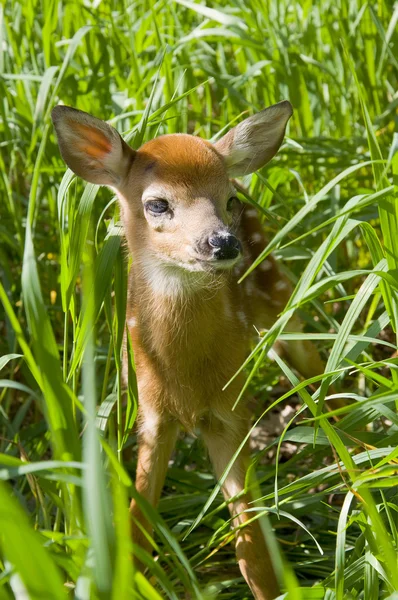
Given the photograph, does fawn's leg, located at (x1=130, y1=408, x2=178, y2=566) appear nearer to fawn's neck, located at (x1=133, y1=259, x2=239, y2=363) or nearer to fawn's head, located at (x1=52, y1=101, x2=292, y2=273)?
fawn's neck, located at (x1=133, y1=259, x2=239, y2=363)

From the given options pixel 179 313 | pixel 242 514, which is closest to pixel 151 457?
pixel 242 514

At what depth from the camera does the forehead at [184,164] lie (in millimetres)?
2748

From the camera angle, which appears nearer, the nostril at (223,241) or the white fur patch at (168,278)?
the nostril at (223,241)

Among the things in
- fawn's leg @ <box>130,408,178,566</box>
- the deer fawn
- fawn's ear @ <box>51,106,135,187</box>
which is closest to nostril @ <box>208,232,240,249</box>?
the deer fawn

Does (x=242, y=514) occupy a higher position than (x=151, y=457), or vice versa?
(x=151, y=457)

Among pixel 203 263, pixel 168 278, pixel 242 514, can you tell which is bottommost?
pixel 242 514

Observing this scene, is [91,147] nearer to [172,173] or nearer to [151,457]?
[172,173]

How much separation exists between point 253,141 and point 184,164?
315 mm

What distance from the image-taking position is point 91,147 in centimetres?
287

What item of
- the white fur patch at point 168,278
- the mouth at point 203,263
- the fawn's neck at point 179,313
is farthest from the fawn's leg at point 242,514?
the mouth at point 203,263

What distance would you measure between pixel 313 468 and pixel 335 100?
1.65 metres

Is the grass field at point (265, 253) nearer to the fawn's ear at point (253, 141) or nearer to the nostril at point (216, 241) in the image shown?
the fawn's ear at point (253, 141)

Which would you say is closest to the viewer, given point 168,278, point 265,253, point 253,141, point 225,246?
point 265,253

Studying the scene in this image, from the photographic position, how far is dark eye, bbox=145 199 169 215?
2740mm
